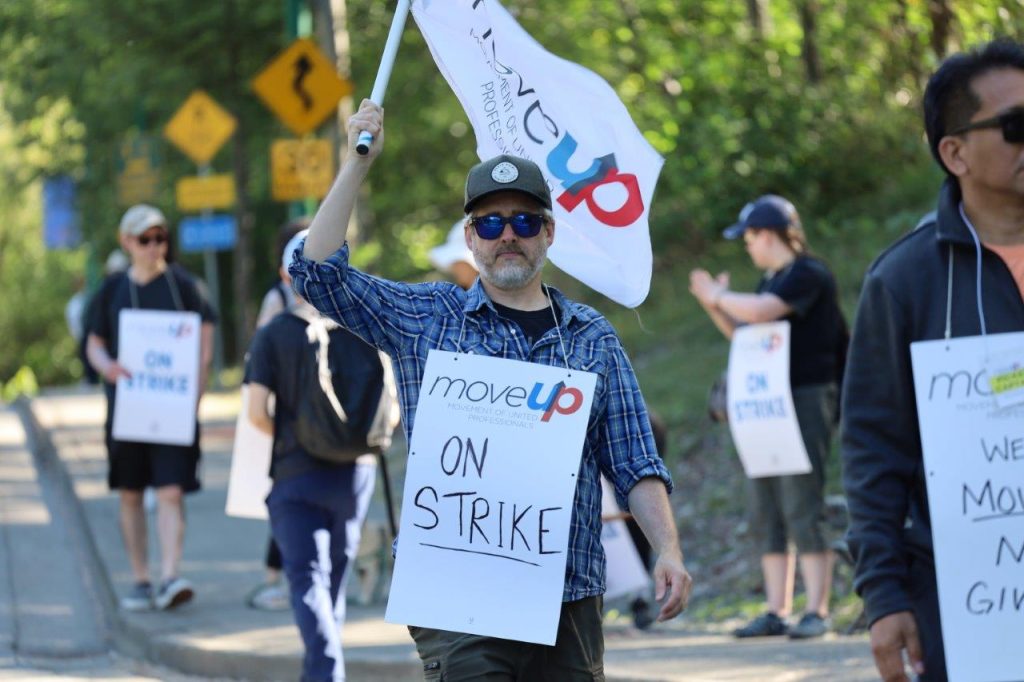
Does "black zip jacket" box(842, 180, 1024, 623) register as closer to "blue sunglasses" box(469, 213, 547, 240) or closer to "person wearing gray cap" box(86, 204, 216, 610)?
"blue sunglasses" box(469, 213, 547, 240)

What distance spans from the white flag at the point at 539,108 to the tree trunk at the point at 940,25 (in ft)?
22.3

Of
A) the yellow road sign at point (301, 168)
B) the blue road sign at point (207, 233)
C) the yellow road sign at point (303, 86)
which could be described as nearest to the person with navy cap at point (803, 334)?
the yellow road sign at point (303, 86)

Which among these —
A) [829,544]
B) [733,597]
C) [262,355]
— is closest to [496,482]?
[262,355]

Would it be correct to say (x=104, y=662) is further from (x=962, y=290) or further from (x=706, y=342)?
(x=706, y=342)

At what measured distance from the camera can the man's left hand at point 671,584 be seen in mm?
4203

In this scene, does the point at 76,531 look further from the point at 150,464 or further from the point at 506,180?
the point at 506,180

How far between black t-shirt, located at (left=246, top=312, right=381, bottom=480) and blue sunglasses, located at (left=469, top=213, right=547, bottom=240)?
2803mm

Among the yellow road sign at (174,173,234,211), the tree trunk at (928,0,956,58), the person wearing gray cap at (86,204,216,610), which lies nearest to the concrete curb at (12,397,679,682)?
the person wearing gray cap at (86,204,216,610)

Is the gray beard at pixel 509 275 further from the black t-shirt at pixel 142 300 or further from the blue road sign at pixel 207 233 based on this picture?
the blue road sign at pixel 207 233

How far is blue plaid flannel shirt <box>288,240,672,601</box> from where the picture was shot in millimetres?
4430

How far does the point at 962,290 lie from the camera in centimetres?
348

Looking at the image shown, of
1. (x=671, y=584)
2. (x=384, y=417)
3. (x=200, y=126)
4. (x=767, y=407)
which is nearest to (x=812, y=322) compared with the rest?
(x=767, y=407)

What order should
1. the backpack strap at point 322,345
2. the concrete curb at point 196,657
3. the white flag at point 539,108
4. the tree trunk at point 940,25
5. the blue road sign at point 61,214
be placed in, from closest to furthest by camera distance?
the white flag at point 539,108 → the backpack strap at point 322,345 → the concrete curb at point 196,657 → the tree trunk at point 940,25 → the blue road sign at point 61,214

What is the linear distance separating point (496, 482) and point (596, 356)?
1.41 feet
